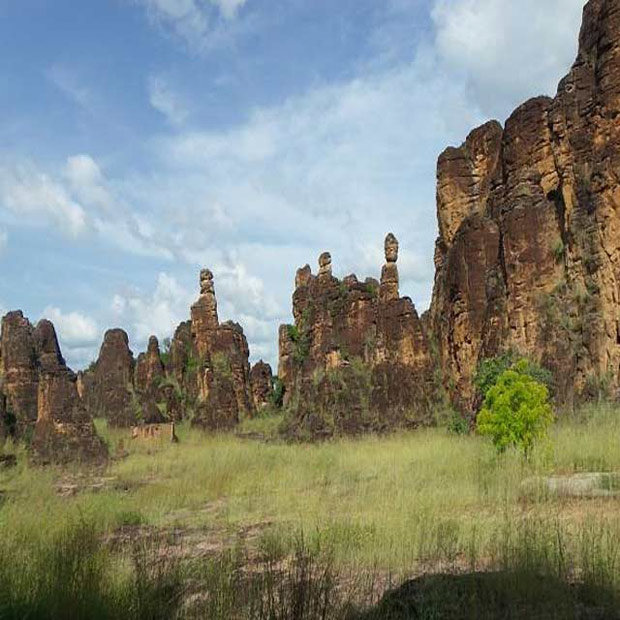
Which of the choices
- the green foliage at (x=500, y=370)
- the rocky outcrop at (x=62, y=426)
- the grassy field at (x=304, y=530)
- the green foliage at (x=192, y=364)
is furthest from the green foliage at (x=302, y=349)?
the grassy field at (x=304, y=530)

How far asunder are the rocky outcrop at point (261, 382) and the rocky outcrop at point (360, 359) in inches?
523

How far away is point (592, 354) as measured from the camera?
744 inches

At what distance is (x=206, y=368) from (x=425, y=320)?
16.3m

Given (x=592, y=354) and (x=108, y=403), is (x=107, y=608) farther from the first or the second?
(x=108, y=403)

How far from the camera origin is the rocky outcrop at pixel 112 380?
148 feet

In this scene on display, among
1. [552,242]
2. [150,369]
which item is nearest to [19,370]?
[150,369]

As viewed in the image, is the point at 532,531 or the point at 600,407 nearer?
the point at 532,531

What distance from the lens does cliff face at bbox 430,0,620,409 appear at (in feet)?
62.6

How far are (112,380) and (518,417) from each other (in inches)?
1530

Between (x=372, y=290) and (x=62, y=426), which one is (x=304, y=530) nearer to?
(x=62, y=426)

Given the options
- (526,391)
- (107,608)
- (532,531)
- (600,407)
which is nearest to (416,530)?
(532,531)

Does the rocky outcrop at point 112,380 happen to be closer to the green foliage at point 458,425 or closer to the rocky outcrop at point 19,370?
the rocky outcrop at point 19,370

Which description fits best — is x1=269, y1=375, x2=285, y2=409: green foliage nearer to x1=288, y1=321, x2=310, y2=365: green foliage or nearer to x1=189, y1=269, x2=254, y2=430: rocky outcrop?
x1=189, y1=269, x2=254, y2=430: rocky outcrop

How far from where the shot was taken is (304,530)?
8094 mm
